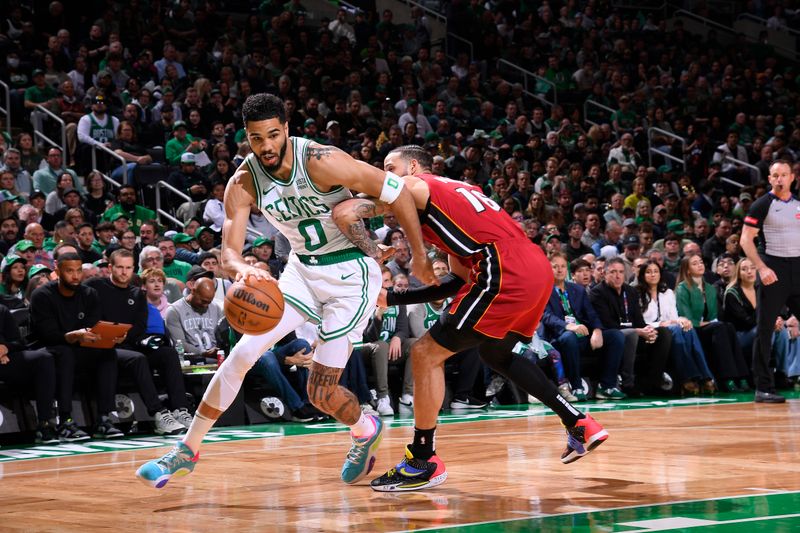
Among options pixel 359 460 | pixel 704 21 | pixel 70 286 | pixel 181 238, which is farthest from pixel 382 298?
pixel 704 21

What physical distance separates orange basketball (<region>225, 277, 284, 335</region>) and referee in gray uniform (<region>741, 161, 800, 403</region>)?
5.71 meters

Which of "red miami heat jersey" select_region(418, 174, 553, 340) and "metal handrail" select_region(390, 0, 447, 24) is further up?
"red miami heat jersey" select_region(418, 174, 553, 340)

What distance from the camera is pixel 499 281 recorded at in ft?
18.4

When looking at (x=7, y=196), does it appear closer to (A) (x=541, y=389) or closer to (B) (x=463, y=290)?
(B) (x=463, y=290)

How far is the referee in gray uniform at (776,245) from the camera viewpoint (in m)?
9.55

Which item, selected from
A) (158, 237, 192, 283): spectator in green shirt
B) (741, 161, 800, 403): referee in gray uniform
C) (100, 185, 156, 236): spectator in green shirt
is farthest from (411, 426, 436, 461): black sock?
(100, 185, 156, 236): spectator in green shirt

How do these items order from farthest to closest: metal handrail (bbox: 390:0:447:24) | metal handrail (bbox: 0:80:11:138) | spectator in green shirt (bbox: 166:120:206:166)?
metal handrail (bbox: 390:0:447:24)
spectator in green shirt (bbox: 166:120:206:166)
metal handrail (bbox: 0:80:11:138)

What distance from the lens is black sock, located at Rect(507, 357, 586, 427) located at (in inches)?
231

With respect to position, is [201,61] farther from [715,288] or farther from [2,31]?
[715,288]

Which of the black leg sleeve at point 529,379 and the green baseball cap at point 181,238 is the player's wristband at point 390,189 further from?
the green baseball cap at point 181,238

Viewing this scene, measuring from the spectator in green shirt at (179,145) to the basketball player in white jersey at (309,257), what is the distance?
29.7 ft

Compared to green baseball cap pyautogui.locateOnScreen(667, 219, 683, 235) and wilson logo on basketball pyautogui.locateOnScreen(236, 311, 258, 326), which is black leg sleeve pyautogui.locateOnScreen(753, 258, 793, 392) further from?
wilson logo on basketball pyautogui.locateOnScreen(236, 311, 258, 326)

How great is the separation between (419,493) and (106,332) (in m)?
4.16

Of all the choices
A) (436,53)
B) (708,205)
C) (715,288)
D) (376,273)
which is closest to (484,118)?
(436,53)
